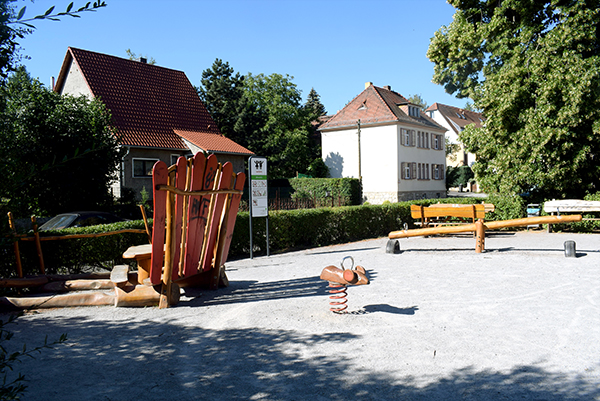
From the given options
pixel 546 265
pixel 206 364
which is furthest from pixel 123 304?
pixel 546 265

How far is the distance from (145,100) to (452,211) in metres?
21.0

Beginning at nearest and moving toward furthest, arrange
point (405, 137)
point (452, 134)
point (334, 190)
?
point (334, 190) → point (405, 137) → point (452, 134)

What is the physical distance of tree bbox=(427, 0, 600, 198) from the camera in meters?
18.0

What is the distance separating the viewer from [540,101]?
18.5 m

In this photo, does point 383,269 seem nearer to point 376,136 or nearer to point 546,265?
point 546,265

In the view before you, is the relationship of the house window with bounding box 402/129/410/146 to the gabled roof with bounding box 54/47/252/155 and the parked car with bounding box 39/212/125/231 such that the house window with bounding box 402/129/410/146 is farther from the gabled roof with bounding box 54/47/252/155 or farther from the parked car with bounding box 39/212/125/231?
the parked car with bounding box 39/212/125/231

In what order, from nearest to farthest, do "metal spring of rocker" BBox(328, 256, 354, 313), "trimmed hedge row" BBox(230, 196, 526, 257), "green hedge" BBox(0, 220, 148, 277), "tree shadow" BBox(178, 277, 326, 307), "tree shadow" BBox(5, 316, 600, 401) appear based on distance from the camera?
1. "tree shadow" BBox(5, 316, 600, 401)
2. "metal spring of rocker" BBox(328, 256, 354, 313)
3. "tree shadow" BBox(178, 277, 326, 307)
4. "green hedge" BBox(0, 220, 148, 277)
5. "trimmed hedge row" BBox(230, 196, 526, 257)

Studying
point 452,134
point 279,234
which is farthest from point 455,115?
point 279,234

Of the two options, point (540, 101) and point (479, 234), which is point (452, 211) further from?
point (540, 101)

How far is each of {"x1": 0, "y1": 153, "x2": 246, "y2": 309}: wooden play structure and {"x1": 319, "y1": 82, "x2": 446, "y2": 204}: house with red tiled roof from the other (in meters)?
31.3

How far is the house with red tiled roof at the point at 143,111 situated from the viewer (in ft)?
88.1

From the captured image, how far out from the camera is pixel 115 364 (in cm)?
477

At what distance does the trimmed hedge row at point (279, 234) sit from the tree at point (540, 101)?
1.34m

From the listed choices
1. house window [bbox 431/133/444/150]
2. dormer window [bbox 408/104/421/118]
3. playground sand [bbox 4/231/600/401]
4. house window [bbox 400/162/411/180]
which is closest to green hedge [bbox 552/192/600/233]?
playground sand [bbox 4/231/600/401]
